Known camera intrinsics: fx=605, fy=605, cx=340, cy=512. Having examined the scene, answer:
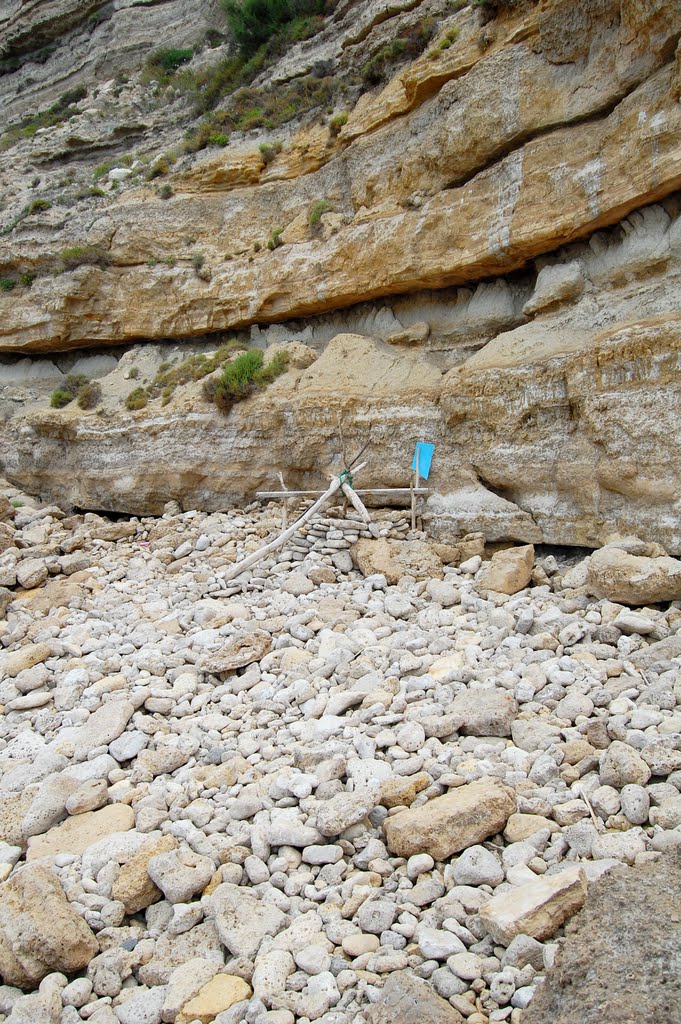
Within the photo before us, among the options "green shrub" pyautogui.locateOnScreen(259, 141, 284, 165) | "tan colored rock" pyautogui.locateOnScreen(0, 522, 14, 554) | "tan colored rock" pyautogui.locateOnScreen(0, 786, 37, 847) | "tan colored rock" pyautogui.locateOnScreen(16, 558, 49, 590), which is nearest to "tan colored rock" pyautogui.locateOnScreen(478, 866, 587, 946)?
"tan colored rock" pyautogui.locateOnScreen(0, 786, 37, 847)

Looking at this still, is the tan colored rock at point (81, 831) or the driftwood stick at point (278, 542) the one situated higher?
the tan colored rock at point (81, 831)

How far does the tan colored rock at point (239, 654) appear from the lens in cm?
743

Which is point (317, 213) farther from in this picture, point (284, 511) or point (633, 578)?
point (633, 578)

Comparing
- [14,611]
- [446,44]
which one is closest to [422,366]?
[446,44]

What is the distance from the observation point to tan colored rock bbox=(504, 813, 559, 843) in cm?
403

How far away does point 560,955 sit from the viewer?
2668mm

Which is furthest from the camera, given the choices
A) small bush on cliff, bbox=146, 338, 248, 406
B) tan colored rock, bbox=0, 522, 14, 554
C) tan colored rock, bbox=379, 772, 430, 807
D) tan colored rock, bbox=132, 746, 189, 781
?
small bush on cliff, bbox=146, 338, 248, 406

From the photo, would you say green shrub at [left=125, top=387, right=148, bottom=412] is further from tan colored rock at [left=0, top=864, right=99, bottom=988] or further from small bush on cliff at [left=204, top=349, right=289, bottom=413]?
tan colored rock at [left=0, top=864, right=99, bottom=988]

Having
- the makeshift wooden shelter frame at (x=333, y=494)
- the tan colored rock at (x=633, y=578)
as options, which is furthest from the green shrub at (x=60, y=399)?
the tan colored rock at (x=633, y=578)

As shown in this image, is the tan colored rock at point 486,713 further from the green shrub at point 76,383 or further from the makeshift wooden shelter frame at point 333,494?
the green shrub at point 76,383

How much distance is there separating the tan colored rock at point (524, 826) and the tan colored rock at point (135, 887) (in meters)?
2.50

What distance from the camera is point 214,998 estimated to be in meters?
3.34

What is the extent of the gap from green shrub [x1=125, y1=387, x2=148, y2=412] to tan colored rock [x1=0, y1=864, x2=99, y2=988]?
41.3ft

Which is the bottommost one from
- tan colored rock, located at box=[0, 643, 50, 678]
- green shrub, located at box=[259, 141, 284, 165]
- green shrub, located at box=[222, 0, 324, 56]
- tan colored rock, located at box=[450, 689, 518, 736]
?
tan colored rock, located at box=[0, 643, 50, 678]
